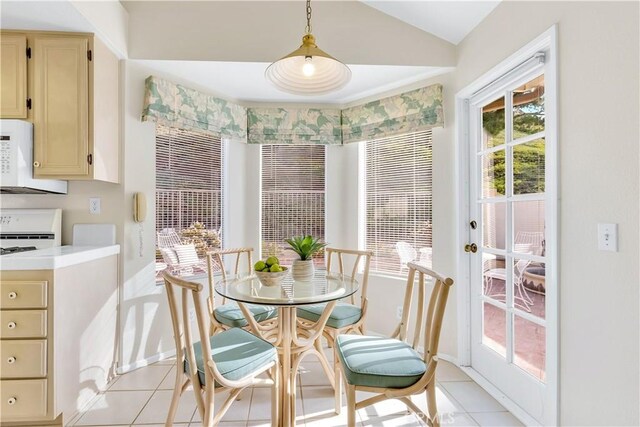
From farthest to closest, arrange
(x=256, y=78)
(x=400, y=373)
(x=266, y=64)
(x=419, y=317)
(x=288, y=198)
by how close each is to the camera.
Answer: (x=288, y=198) < (x=256, y=78) < (x=266, y=64) < (x=419, y=317) < (x=400, y=373)

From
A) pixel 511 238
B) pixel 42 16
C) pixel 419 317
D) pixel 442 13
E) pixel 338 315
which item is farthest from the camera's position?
pixel 442 13

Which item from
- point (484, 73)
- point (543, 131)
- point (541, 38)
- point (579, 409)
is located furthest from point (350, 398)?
point (484, 73)

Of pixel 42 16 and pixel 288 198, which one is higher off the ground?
pixel 42 16

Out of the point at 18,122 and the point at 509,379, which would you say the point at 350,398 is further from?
the point at 18,122

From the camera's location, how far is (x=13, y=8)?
1923mm

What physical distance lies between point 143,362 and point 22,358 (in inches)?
37.2

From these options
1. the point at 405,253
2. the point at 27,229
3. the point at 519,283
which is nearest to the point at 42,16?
the point at 27,229

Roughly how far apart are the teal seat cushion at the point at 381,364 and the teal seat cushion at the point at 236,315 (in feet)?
2.52

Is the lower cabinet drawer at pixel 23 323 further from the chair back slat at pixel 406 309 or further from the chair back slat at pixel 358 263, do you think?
the chair back slat at pixel 406 309

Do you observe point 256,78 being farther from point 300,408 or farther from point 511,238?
point 300,408

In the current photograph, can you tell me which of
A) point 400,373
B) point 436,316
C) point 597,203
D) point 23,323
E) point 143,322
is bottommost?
point 143,322

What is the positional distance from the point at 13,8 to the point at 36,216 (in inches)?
51.4

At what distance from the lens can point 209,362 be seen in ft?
4.67

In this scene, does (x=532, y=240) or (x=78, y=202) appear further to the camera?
(x=78, y=202)
